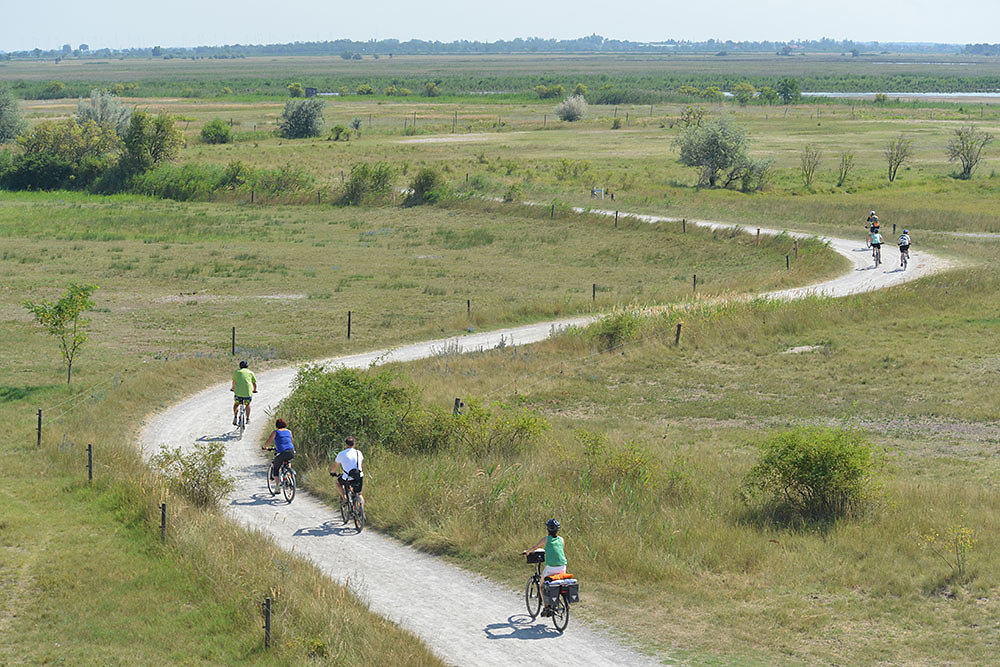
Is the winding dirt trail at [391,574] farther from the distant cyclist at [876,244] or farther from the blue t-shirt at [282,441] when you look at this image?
the distant cyclist at [876,244]

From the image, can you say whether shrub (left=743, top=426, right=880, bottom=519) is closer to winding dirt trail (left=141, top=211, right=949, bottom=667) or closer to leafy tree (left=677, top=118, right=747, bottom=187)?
winding dirt trail (left=141, top=211, right=949, bottom=667)

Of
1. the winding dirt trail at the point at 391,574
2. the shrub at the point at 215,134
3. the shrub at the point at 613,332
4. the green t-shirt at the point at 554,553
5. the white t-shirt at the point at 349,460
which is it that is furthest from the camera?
the shrub at the point at 215,134

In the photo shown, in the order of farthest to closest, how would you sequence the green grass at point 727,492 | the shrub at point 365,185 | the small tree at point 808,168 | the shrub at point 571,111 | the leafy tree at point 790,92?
the leafy tree at point 790,92, the shrub at point 571,111, the small tree at point 808,168, the shrub at point 365,185, the green grass at point 727,492

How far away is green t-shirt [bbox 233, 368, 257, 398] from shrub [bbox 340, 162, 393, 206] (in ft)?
154

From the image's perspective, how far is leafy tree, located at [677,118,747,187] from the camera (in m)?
78.9

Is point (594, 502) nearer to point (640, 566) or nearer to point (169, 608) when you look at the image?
point (640, 566)

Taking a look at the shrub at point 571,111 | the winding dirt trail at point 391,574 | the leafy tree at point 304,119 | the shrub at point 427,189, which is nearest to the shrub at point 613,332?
the winding dirt trail at point 391,574

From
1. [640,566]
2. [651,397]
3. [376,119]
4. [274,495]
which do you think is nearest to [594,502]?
[640,566]

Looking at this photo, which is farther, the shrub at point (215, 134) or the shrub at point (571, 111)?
the shrub at point (571, 111)

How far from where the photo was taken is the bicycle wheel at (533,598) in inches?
624

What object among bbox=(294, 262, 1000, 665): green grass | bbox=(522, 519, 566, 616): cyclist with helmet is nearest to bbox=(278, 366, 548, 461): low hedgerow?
bbox=(294, 262, 1000, 665): green grass

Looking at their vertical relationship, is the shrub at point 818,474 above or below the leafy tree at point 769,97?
below

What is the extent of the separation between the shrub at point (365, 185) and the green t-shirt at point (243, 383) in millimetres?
46913

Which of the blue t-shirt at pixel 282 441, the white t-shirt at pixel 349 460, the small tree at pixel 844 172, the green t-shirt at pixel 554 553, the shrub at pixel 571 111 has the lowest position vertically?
the blue t-shirt at pixel 282 441
